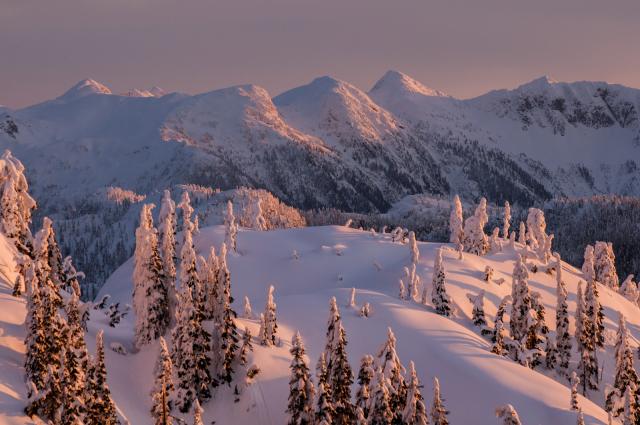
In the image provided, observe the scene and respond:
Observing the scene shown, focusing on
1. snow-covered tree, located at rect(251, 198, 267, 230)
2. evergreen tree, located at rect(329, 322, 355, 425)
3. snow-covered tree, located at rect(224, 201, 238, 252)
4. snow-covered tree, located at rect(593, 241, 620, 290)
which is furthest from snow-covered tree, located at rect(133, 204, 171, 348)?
snow-covered tree, located at rect(593, 241, 620, 290)

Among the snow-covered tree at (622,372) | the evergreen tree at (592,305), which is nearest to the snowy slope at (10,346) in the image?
the snow-covered tree at (622,372)

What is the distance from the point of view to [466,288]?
296 ft

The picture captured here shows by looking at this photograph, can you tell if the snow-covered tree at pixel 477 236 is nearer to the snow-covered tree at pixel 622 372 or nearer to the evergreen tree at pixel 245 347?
the snow-covered tree at pixel 622 372

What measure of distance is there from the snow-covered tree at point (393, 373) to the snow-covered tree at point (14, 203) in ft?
103

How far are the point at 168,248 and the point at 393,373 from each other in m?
27.4

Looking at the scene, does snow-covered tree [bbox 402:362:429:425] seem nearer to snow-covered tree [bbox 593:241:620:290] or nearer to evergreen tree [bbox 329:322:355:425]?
evergreen tree [bbox 329:322:355:425]

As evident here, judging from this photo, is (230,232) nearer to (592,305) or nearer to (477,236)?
(477,236)

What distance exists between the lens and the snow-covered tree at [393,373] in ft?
135

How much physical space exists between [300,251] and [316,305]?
154ft

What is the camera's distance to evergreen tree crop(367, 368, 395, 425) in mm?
40031

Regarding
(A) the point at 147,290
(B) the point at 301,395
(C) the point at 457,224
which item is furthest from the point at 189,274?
(C) the point at 457,224

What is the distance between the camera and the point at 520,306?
253 feet

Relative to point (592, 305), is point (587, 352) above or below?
below

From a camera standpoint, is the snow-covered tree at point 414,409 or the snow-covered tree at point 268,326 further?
the snow-covered tree at point 268,326
